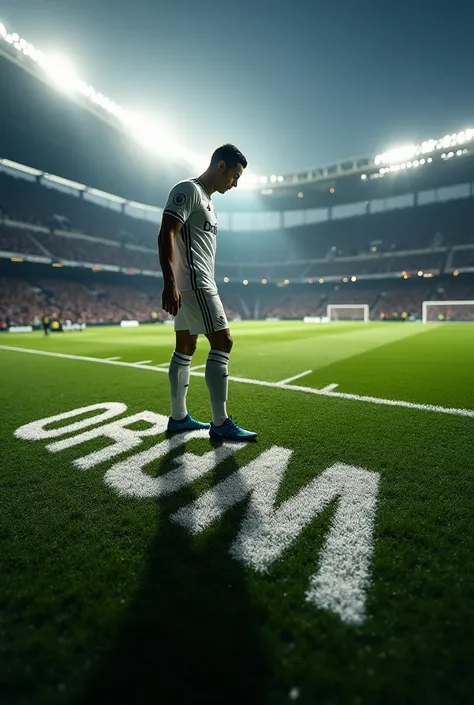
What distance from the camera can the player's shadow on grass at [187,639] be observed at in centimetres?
98

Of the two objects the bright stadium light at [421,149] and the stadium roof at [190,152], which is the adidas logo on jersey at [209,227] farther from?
the bright stadium light at [421,149]

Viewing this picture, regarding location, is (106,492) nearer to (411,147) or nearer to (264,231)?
(411,147)

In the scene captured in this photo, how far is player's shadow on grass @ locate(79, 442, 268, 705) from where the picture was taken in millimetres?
976

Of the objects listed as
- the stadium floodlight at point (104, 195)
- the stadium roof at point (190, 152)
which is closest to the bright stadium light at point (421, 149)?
the stadium roof at point (190, 152)

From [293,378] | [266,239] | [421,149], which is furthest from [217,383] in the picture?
[266,239]

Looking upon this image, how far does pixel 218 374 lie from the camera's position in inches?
122

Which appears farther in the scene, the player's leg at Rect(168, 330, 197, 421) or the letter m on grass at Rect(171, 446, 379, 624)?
the player's leg at Rect(168, 330, 197, 421)

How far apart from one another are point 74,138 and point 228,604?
111 feet

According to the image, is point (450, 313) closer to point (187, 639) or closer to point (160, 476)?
point (160, 476)

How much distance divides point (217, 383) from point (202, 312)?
59cm

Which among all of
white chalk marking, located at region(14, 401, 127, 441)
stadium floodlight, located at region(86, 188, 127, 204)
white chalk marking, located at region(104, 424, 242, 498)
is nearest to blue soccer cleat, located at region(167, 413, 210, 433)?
white chalk marking, located at region(104, 424, 242, 498)

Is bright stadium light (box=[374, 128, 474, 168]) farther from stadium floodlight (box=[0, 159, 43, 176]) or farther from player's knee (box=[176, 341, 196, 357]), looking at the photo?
player's knee (box=[176, 341, 196, 357])

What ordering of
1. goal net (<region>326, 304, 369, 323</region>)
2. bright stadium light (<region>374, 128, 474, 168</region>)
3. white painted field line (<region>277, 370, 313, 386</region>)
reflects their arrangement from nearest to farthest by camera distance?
white painted field line (<region>277, 370, 313, 386</region>), bright stadium light (<region>374, 128, 474, 168</region>), goal net (<region>326, 304, 369, 323</region>)

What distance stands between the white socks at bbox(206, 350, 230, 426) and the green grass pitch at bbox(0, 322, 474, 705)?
24 cm
